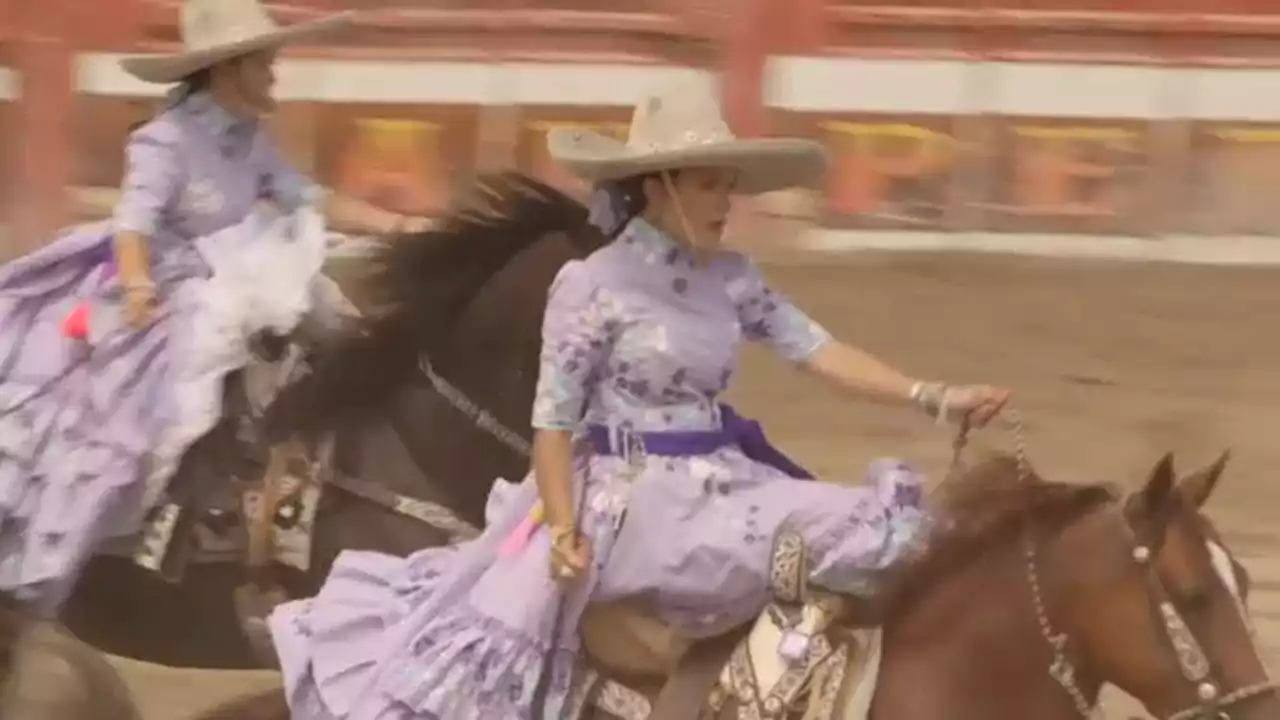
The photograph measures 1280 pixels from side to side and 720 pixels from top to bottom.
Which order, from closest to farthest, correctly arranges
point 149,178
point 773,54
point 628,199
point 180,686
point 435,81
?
point 628,199 → point 149,178 → point 180,686 → point 773,54 → point 435,81

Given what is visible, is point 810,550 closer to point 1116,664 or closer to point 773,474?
point 773,474

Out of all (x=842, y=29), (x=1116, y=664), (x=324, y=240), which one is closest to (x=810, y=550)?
(x=1116, y=664)

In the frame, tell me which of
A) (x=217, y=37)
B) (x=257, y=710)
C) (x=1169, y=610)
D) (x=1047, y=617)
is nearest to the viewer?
(x=1169, y=610)

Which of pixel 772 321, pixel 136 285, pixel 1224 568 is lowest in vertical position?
pixel 136 285

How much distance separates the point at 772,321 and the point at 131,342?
1.42 m

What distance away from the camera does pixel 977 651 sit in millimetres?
2621

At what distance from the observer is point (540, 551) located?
107 inches

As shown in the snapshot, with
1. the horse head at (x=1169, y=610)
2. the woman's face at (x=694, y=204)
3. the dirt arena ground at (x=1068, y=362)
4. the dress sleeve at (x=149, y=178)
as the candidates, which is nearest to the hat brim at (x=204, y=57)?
the dress sleeve at (x=149, y=178)

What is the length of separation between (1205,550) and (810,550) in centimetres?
47

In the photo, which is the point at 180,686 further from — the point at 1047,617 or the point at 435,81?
the point at 435,81

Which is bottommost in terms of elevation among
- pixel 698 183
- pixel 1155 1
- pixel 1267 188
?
pixel 1267 188

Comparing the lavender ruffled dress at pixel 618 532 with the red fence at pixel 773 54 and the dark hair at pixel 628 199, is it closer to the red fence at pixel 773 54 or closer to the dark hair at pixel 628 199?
the dark hair at pixel 628 199

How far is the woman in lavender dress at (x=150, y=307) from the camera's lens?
3734 millimetres

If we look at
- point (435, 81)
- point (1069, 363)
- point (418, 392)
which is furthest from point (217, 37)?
point (435, 81)
